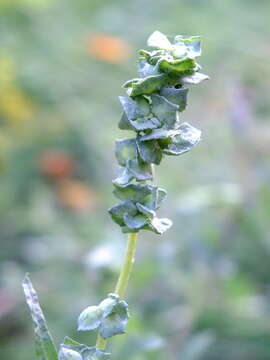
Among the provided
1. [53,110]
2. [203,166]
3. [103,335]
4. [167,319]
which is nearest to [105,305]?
[103,335]

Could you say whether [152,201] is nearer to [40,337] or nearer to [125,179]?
[125,179]

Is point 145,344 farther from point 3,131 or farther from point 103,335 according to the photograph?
point 3,131

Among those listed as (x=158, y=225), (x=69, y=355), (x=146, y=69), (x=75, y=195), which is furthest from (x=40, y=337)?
(x=75, y=195)

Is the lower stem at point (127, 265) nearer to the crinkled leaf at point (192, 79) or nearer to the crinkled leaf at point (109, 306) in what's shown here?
the crinkled leaf at point (109, 306)

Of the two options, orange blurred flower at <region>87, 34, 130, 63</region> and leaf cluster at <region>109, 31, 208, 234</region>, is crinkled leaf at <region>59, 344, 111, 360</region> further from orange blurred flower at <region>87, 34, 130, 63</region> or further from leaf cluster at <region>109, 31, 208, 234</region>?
orange blurred flower at <region>87, 34, 130, 63</region>

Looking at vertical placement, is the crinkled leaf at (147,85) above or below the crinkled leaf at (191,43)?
below

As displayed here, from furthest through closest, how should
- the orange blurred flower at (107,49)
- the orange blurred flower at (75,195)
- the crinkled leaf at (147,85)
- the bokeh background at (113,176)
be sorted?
the orange blurred flower at (107,49)
the orange blurred flower at (75,195)
the bokeh background at (113,176)
the crinkled leaf at (147,85)

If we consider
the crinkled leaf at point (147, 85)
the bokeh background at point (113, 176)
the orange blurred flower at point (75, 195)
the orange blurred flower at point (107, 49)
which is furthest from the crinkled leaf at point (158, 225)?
the orange blurred flower at point (107, 49)
